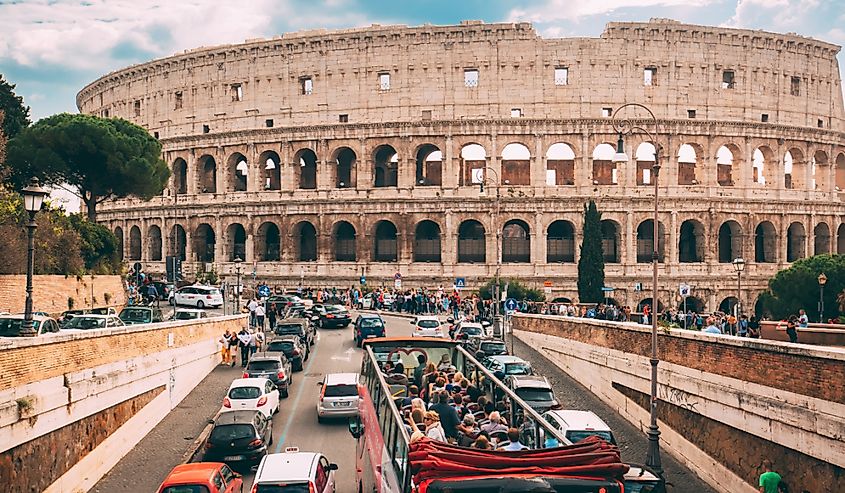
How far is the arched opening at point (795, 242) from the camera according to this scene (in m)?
54.3

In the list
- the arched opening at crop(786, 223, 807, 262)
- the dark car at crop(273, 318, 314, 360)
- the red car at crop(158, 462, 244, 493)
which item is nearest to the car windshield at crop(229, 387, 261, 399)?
the red car at crop(158, 462, 244, 493)

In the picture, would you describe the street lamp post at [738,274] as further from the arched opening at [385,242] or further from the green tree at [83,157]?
the green tree at [83,157]

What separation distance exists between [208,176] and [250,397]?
4301cm

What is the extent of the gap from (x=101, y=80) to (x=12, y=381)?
59.3m

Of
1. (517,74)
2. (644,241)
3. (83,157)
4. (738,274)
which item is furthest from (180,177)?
(738,274)

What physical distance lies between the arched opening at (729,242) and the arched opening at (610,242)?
6995 mm

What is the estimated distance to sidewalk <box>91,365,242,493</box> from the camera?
55.4 ft

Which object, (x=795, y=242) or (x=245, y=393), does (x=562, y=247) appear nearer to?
(x=795, y=242)

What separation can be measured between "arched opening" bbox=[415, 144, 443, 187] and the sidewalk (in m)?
29.3

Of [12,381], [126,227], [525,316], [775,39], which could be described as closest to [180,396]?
[12,381]

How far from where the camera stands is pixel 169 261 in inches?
1237

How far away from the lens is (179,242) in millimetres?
60000

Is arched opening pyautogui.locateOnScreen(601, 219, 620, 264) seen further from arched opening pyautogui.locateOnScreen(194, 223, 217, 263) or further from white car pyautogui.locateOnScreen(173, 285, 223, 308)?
arched opening pyautogui.locateOnScreen(194, 223, 217, 263)

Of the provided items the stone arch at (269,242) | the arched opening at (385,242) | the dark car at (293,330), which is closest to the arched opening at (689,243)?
the arched opening at (385,242)
